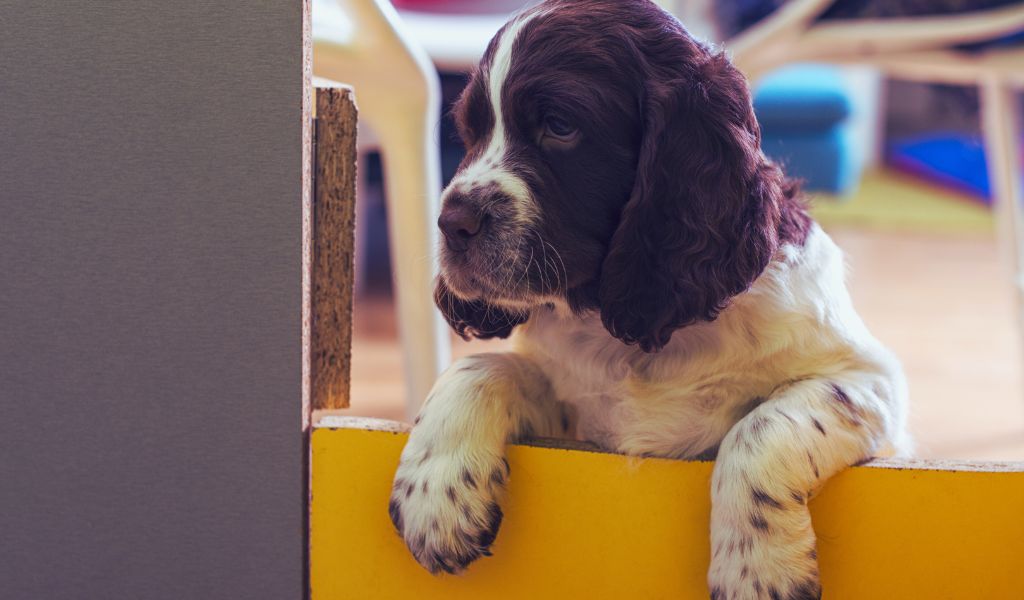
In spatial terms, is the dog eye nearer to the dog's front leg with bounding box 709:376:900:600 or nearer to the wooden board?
the wooden board

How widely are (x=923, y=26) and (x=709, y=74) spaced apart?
1.43m

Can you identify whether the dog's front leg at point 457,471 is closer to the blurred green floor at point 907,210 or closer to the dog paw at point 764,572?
the dog paw at point 764,572

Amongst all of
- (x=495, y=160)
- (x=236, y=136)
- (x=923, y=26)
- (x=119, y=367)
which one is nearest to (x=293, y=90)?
(x=236, y=136)

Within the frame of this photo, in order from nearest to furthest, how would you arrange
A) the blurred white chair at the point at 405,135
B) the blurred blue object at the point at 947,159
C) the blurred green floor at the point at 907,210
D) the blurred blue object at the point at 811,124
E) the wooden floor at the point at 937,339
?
the blurred white chair at the point at 405,135
the wooden floor at the point at 937,339
the blurred blue object at the point at 811,124
the blurred green floor at the point at 907,210
the blurred blue object at the point at 947,159

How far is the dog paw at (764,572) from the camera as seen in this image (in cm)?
152

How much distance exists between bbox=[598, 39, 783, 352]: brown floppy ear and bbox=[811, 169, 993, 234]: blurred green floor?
16.3ft

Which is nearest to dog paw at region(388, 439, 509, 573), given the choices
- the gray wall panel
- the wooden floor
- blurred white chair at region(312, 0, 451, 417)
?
the gray wall panel

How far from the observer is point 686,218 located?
5.25 ft

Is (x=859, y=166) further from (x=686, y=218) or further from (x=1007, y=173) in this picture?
(x=686, y=218)

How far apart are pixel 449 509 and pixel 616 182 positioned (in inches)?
21.4

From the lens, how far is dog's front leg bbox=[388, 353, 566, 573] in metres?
1.59

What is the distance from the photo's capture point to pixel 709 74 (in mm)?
1645

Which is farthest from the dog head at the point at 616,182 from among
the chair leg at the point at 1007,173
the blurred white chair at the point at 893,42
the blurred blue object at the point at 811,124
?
the blurred blue object at the point at 811,124

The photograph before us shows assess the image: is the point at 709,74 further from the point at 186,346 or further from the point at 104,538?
the point at 104,538
